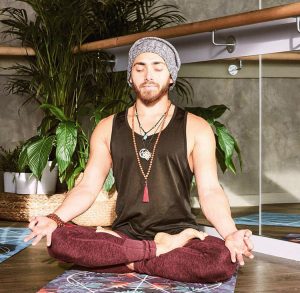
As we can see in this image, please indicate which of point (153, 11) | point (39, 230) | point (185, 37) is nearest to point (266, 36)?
point (185, 37)

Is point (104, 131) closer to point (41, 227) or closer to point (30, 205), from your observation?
point (41, 227)

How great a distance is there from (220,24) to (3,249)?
1.41 meters

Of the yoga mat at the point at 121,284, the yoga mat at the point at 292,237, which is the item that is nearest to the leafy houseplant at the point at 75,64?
the yoga mat at the point at 292,237

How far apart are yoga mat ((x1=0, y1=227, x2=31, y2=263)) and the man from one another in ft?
2.34

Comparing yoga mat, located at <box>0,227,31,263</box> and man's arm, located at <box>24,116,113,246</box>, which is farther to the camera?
yoga mat, located at <box>0,227,31,263</box>

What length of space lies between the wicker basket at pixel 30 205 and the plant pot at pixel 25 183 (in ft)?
0.16

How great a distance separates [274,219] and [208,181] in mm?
911

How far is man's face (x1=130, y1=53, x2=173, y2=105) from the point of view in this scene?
2.64 m

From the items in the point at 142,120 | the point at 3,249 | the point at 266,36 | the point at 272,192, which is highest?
the point at 266,36

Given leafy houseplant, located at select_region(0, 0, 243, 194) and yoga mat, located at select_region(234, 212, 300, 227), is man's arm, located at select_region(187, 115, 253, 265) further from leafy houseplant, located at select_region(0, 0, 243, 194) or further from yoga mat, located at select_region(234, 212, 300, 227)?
leafy houseplant, located at select_region(0, 0, 243, 194)

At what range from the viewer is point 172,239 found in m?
2.61

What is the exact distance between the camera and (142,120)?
2768 millimetres

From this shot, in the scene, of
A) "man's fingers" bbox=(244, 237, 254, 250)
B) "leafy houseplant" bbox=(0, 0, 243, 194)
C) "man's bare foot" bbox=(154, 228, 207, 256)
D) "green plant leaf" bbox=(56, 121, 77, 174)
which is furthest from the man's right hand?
"leafy houseplant" bbox=(0, 0, 243, 194)

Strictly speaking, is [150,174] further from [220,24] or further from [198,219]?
[198,219]
